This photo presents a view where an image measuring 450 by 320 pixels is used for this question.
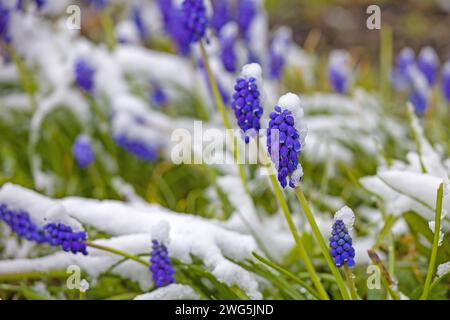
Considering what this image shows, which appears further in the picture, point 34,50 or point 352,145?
point 34,50

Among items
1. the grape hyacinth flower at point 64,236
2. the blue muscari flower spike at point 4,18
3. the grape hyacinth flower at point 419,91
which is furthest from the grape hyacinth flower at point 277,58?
the grape hyacinth flower at point 64,236

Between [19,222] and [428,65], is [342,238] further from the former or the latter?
[428,65]

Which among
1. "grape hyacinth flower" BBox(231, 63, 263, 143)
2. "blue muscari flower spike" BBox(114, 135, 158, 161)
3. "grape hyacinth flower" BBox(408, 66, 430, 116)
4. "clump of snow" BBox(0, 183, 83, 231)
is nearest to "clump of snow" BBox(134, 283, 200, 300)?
"clump of snow" BBox(0, 183, 83, 231)

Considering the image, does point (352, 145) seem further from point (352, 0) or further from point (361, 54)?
point (352, 0)

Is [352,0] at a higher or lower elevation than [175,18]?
higher

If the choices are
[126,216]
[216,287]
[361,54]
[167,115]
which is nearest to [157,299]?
[216,287]

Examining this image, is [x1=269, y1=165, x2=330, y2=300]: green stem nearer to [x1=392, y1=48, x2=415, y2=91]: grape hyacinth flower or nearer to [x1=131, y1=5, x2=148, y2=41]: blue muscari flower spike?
[x1=392, y1=48, x2=415, y2=91]: grape hyacinth flower
